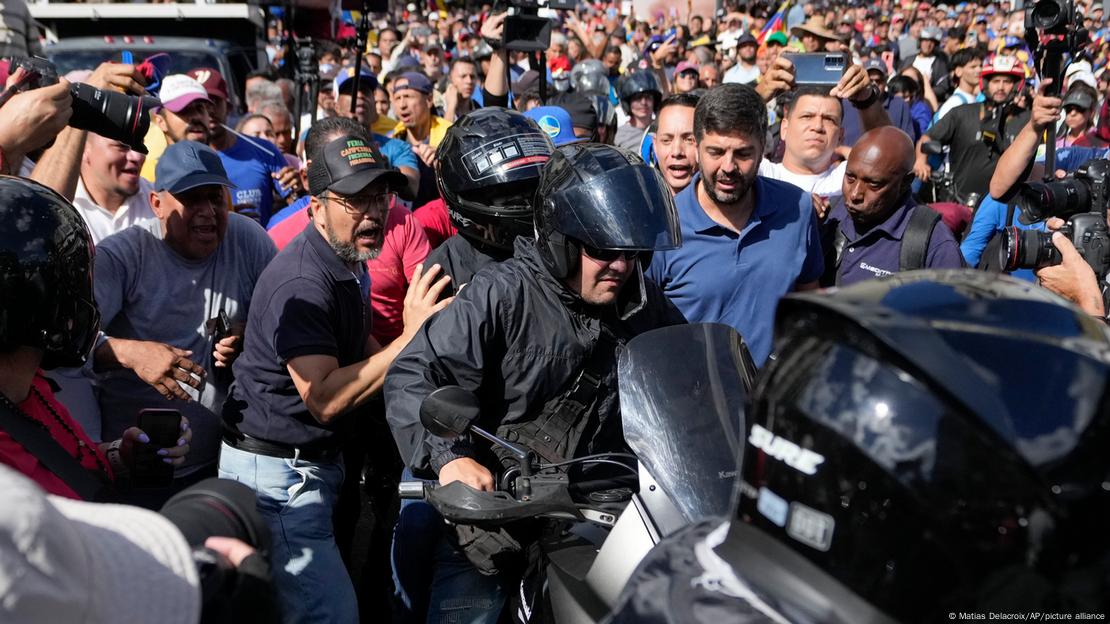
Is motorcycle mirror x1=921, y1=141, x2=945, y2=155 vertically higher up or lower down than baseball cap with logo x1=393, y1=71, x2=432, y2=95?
lower down

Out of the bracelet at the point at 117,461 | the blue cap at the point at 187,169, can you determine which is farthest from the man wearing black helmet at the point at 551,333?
the blue cap at the point at 187,169

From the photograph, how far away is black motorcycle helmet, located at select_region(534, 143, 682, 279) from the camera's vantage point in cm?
257

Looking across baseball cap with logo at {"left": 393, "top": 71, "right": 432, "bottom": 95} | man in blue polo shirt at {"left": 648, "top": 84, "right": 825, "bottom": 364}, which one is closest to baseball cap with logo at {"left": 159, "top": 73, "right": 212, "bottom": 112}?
baseball cap with logo at {"left": 393, "top": 71, "right": 432, "bottom": 95}

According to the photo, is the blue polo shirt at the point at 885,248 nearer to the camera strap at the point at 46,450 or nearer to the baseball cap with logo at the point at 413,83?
the camera strap at the point at 46,450

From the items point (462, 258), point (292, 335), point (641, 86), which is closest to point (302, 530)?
point (292, 335)

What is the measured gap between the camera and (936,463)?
1117mm

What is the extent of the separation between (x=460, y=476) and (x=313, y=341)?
3.28 feet

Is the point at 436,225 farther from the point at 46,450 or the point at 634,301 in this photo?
the point at 46,450

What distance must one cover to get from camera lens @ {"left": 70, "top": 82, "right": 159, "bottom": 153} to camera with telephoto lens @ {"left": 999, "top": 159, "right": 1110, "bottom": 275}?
3054mm

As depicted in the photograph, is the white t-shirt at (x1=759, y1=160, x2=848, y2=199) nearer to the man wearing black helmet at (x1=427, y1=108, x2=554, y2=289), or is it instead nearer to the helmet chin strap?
the man wearing black helmet at (x1=427, y1=108, x2=554, y2=289)

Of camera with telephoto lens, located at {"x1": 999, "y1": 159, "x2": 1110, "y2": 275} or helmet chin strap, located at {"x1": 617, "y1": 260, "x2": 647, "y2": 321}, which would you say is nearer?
helmet chin strap, located at {"x1": 617, "y1": 260, "x2": 647, "y2": 321}

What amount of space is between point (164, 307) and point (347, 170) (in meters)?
0.86

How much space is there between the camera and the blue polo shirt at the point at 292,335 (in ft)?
10.1

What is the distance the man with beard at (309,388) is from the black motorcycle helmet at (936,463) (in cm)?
196
